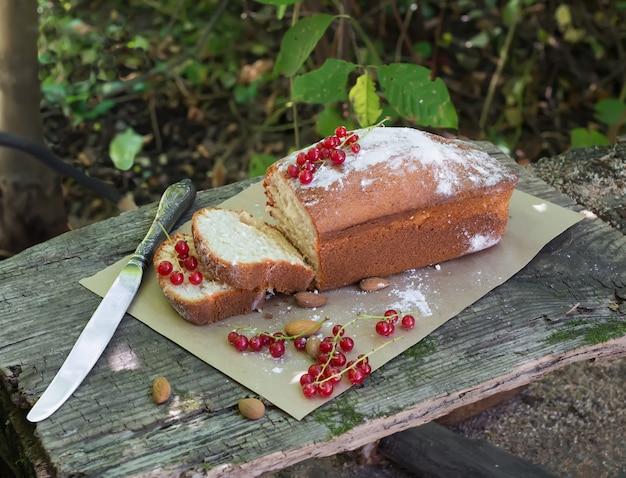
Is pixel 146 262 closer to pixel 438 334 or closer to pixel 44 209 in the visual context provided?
pixel 438 334

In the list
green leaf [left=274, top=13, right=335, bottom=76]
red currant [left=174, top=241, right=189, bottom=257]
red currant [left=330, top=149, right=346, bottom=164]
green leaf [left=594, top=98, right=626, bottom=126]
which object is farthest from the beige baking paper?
green leaf [left=594, top=98, right=626, bottom=126]

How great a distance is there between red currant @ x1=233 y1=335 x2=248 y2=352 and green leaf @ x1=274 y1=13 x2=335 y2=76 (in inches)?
47.6

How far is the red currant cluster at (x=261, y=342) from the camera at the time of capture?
1.95 meters

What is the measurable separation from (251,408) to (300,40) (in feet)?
4.95

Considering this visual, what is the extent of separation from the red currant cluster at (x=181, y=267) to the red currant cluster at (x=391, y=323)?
48cm

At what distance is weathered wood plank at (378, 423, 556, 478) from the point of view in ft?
8.43

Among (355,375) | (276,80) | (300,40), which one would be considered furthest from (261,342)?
(276,80)

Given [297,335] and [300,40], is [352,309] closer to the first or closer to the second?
[297,335]

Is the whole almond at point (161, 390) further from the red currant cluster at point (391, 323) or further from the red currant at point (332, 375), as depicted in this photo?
the red currant cluster at point (391, 323)

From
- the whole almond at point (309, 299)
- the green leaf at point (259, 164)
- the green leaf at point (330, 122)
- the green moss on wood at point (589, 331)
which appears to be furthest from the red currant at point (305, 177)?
the green leaf at point (259, 164)

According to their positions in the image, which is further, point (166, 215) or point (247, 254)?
point (166, 215)

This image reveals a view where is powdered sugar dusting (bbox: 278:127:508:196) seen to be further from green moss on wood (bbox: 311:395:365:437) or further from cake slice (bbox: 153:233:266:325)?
green moss on wood (bbox: 311:395:365:437)

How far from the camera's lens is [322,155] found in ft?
7.32

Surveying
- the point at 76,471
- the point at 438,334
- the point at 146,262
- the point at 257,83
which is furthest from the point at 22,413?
the point at 257,83
